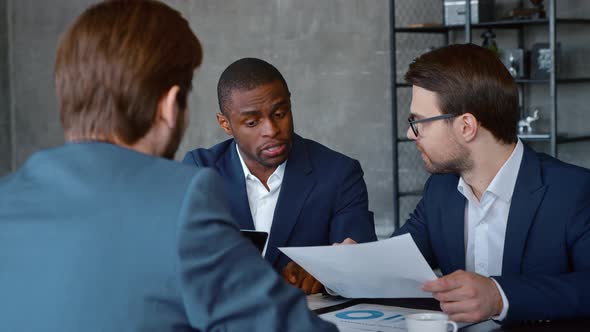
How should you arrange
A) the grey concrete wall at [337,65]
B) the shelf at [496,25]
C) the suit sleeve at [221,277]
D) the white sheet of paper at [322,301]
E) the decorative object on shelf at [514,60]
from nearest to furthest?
1. the suit sleeve at [221,277]
2. the white sheet of paper at [322,301]
3. the shelf at [496,25]
4. the decorative object on shelf at [514,60]
5. the grey concrete wall at [337,65]

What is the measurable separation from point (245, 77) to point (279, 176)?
1.14 ft

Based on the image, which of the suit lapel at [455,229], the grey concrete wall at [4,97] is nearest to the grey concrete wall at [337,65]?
the grey concrete wall at [4,97]

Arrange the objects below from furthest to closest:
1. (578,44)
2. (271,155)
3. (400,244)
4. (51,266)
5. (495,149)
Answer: (578,44), (271,155), (495,149), (400,244), (51,266)

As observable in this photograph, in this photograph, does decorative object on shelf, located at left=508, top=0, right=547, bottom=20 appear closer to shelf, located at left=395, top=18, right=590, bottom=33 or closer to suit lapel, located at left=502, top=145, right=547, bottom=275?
shelf, located at left=395, top=18, right=590, bottom=33

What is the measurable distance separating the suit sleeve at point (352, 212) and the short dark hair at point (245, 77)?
1.28ft

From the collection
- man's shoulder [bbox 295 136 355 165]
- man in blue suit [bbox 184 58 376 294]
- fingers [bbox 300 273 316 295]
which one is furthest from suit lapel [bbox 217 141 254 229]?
fingers [bbox 300 273 316 295]

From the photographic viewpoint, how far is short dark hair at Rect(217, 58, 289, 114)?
268 centimetres

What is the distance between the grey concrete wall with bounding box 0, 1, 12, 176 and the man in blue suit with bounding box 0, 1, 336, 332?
22.4ft

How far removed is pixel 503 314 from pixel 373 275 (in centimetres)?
30

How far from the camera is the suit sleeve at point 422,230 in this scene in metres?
2.39

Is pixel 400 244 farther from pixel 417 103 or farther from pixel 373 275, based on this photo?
pixel 417 103

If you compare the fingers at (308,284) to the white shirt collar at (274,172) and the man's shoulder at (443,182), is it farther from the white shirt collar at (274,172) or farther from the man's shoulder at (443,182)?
the white shirt collar at (274,172)

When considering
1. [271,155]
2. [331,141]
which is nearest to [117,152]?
[271,155]

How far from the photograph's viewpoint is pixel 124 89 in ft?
3.58
